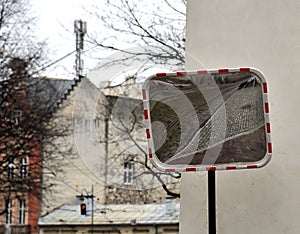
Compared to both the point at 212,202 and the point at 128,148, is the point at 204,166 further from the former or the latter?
the point at 128,148

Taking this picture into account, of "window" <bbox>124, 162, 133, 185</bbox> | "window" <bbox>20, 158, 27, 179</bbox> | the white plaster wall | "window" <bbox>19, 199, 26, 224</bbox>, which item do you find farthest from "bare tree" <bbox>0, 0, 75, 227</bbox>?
the white plaster wall

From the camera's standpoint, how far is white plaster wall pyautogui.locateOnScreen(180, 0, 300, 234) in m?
4.24

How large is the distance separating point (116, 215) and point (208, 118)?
19507mm

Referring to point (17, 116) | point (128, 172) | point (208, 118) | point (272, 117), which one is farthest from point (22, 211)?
point (208, 118)

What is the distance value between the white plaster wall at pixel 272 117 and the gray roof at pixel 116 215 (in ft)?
34.9

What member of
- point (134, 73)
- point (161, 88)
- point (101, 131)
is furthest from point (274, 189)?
point (101, 131)

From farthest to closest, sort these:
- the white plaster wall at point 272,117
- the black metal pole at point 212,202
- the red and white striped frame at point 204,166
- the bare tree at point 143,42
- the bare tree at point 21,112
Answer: the bare tree at point 21,112 → the bare tree at point 143,42 → the white plaster wall at point 272,117 → the black metal pole at point 212,202 → the red and white striped frame at point 204,166

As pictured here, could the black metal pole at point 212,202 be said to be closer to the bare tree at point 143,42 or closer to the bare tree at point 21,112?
the bare tree at point 143,42

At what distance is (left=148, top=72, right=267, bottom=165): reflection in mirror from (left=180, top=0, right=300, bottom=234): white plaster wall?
0.42 meters

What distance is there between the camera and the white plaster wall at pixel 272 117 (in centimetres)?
424

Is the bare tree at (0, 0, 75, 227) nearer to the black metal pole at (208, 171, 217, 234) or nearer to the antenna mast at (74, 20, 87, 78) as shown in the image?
the antenna mast at (74, 20, 87, 78)

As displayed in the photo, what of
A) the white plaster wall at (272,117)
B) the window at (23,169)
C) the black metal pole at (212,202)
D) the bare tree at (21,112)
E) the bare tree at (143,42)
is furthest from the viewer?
the window at (23,169)

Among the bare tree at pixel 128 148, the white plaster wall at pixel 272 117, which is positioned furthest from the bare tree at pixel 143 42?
the white plaster wall at pixel 272 117

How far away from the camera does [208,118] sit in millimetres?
4027
